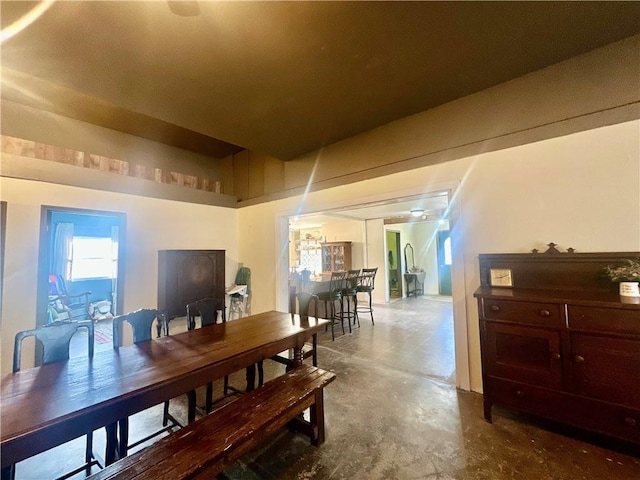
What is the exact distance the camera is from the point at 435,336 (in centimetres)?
423

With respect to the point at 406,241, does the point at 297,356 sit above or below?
below

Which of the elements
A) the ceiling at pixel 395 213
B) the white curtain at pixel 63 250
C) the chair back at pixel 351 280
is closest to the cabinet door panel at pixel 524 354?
the ceiling at pixel 395 213

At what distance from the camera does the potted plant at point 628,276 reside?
5.74 ft

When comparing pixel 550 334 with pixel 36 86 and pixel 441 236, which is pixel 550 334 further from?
pixel 441 236

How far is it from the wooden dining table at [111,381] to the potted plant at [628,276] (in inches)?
91.6

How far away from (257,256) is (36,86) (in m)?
3.25

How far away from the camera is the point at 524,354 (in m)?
1.94

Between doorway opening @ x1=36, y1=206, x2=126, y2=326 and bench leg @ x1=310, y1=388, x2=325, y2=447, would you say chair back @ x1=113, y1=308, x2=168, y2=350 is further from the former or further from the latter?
doorway opening @ x1=36, y1=206, x2=126, y2=326

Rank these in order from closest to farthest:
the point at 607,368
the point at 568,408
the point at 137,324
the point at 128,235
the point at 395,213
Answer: the point at 607,368
the point at 568,408
the point at 137,324
the point at 128,235
the point at 395,213

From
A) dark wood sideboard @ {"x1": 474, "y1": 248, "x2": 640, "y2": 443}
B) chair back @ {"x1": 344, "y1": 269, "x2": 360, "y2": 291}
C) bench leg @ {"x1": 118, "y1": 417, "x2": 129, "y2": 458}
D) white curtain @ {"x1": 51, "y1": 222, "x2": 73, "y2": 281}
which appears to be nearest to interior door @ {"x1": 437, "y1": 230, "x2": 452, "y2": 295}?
chair back @ {"x1": 344, "y1": 269, "x2": 360, "y2": 291}

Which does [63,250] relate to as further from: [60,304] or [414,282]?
[414,282]

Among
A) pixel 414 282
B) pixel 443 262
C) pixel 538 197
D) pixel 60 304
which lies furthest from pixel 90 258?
pixel 443 262

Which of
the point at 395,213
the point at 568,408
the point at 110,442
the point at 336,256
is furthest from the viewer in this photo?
the point at 336,256

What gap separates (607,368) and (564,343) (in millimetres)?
225
